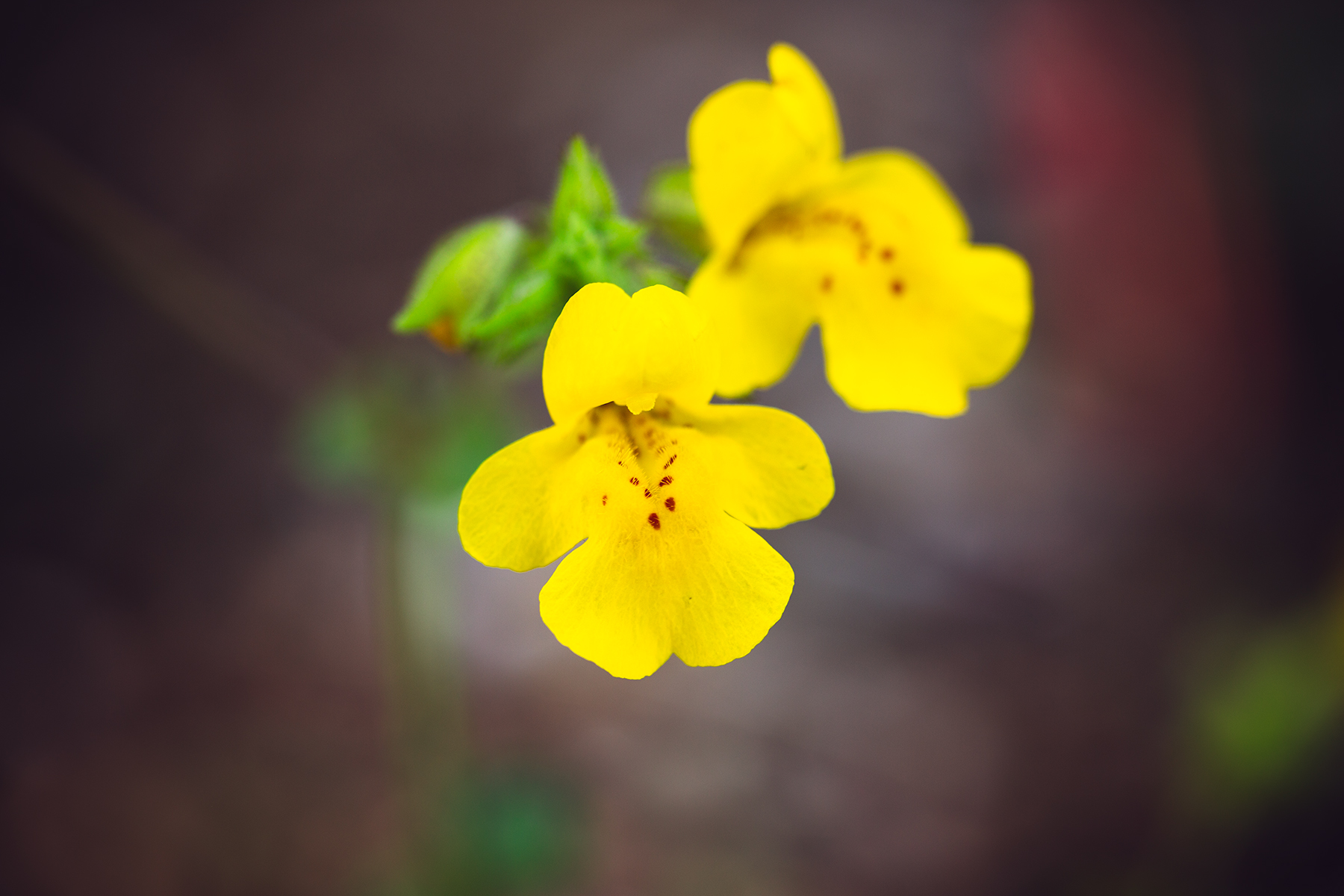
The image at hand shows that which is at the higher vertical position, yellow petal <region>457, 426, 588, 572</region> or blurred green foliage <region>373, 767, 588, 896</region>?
blurred green foliage <region>373, 767, 588, 896</region>

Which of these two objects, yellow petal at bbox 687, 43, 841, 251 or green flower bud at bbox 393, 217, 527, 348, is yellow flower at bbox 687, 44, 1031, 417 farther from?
green flower bud at bbox 393, 217, 527, 348

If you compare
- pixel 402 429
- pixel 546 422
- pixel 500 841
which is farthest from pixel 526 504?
pixel 546 422

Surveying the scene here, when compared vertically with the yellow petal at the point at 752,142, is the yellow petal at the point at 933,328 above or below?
below

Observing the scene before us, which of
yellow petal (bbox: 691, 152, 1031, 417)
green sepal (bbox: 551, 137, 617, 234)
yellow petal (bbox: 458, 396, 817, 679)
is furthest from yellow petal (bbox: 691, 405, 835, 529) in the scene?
green sepal (bbox: 551, 137, 617, 234)

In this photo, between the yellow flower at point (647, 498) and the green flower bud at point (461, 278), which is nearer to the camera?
the yellow flower at point (647, 498)

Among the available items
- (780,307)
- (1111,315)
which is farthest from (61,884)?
(1111,315)

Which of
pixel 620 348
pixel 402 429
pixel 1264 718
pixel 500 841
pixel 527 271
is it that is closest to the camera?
pixel 620 348

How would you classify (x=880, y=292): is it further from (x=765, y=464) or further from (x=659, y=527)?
(x=659, y=527)

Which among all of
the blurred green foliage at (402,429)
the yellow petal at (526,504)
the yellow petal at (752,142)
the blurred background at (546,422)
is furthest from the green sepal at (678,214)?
the blurred background at (546,422)

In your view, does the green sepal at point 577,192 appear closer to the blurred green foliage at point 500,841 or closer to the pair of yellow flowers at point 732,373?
the pair of yellow flowers at point 732,373
